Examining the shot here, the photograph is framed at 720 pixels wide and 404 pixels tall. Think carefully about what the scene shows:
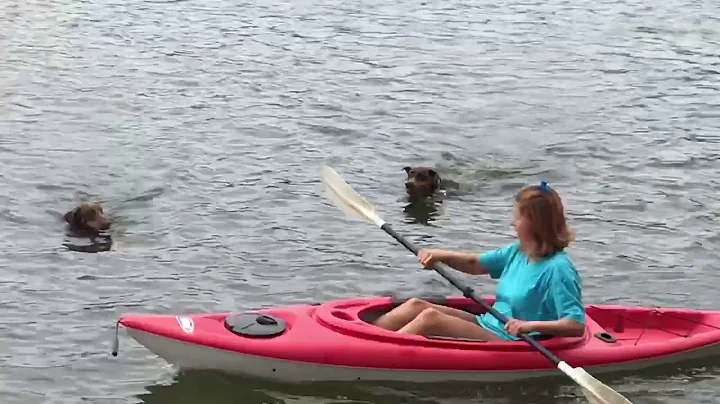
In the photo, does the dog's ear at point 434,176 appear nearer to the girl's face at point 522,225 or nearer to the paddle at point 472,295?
the paddle at point 472,295

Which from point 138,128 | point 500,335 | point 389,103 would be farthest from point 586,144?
point 500,335

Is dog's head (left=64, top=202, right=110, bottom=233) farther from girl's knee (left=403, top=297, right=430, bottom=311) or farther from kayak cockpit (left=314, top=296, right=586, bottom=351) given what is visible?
girl's knee (left=403, top=297, right=430, bottom=311)

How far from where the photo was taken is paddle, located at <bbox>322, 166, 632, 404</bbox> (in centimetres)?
575

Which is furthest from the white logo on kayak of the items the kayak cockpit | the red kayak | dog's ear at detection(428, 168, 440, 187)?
dog's ear at detection(428, 168, 440, 187)

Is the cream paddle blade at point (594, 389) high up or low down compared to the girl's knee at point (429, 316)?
down

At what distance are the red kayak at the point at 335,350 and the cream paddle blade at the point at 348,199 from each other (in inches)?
39.7

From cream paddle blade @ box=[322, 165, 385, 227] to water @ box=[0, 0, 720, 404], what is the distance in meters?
0.60

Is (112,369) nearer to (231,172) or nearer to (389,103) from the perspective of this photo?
(231,172)

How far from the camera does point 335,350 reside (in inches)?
249

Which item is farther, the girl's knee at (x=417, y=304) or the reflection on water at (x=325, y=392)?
the girl's knee at (x=417, y=304)

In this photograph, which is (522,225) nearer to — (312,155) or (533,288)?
(533,288)

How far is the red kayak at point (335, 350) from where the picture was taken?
6.25m

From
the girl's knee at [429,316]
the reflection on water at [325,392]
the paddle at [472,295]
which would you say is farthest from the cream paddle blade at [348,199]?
the reflection on water at [325,392]

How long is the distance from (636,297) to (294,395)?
276cm
